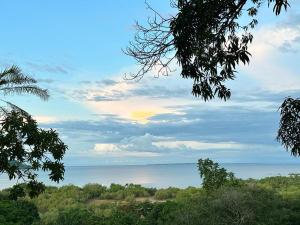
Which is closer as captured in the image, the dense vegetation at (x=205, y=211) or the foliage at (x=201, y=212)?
the foliage at (x=201, y=212)

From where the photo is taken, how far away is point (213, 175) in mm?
30719

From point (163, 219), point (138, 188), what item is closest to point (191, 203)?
point (163, 219)

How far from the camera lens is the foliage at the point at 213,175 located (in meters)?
30.5

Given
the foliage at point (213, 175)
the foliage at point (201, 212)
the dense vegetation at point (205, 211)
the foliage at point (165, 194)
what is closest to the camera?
the foliage at point (201, 212)

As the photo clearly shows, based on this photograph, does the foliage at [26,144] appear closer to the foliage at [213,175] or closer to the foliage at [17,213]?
the foliage at [17,213]

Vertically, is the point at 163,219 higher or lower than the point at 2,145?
lower

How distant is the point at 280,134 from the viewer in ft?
49.0

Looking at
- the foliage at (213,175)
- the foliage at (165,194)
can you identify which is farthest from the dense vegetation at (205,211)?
the foliage at (165,194)

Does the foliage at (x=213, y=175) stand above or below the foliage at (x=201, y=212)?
above

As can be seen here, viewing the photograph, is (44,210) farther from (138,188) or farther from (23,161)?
(23,161)

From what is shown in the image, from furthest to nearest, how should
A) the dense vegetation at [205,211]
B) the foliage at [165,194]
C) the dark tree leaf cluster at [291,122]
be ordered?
the foliage at [165,194], the dense vegetation at [205,211], the dark tree leaf cluster at [291,122]

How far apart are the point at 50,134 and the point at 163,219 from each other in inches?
286

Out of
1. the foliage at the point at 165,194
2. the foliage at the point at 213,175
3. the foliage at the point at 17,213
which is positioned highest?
the foliage at the point at 213,175

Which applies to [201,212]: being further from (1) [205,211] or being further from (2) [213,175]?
(2) [213,175]
